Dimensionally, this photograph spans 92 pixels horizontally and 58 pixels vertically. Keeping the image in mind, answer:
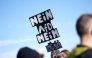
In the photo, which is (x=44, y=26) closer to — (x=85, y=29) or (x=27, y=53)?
(x=27, y=53)

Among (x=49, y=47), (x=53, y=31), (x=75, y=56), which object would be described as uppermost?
(x=53, y=31)

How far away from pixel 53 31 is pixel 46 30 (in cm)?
41

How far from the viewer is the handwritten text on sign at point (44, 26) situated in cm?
1230

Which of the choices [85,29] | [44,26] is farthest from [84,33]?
[44,26]

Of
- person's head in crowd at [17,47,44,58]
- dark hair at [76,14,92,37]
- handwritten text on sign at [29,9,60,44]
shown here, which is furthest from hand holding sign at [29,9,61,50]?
dark hair at [76,14,92,37]

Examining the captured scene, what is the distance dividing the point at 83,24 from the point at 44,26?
10038 mm

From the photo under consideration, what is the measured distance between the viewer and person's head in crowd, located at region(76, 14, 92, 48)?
90.3 inches

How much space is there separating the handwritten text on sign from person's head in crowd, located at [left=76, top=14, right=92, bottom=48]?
389 inches

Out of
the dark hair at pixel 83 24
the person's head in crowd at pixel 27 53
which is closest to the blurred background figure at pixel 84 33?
the dark hair at pixel 83 24

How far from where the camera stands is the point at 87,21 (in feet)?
7.54

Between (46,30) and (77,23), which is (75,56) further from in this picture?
(46,30)

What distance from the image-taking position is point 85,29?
2297 millimetres

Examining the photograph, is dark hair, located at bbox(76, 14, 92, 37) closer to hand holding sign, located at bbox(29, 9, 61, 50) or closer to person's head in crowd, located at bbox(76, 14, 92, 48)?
person's head in crowd, located at bbox(76, 14, 92, 48)

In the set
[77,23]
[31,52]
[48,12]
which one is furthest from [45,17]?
[77,23]
